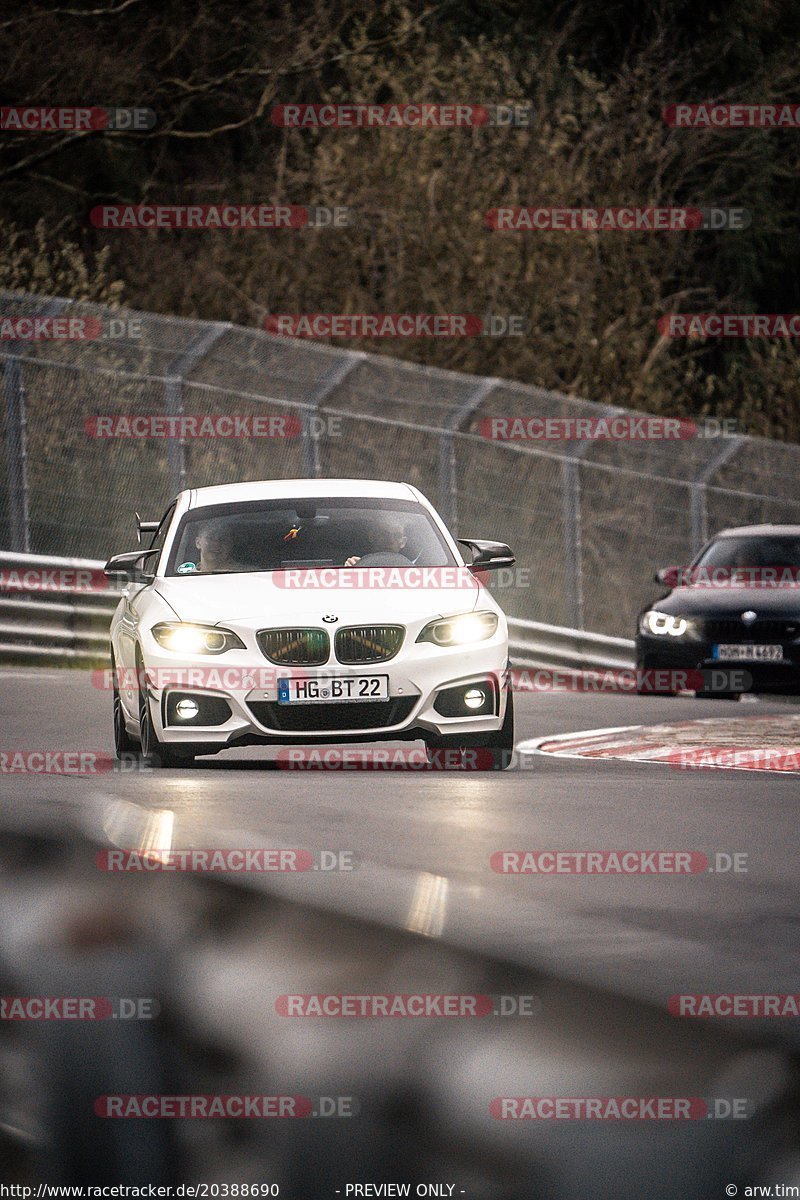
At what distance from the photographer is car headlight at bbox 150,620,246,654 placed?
12062 mm

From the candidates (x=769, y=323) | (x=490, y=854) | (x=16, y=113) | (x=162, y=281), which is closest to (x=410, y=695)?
(x=490, y=854)

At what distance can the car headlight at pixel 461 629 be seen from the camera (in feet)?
39.9

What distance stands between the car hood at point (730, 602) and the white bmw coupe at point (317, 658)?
23.6 feet

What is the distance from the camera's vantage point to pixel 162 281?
35625 millimetres

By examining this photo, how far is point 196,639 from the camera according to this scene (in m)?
12.1

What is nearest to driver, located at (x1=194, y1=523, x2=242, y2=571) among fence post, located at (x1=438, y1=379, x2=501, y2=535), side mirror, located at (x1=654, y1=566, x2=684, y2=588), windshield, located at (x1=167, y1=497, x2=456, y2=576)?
windshield, located at (x1=167, y1=497, x2=456, y2=576)

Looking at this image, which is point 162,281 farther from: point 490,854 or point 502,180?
point 490,854
